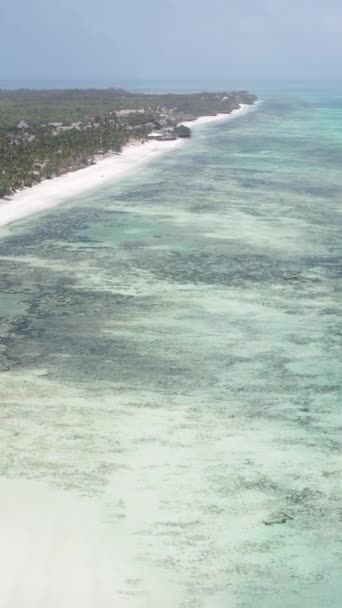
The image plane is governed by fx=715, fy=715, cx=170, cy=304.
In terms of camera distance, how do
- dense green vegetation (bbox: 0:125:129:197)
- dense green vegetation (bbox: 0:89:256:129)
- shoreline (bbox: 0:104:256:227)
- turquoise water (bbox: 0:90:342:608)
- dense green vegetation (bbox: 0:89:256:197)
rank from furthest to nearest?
dense green vegetation (bbox: 0:89:256:129) → dense green vegetation (bbox: 0:89:256:197) → dense green vegetation (bbox: 0:125:129:197) → shoreline (bbox: 0:104:256:227) → turquoise water (bbox: 0:90:342:608)

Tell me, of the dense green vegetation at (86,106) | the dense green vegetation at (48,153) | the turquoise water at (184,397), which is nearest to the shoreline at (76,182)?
the dense green vegetation at (48,153)

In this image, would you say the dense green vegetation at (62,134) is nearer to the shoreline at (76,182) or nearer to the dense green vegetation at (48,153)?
the dense green vegetation at (48,153)

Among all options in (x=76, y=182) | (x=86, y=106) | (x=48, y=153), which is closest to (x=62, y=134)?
(x=48, y=153)

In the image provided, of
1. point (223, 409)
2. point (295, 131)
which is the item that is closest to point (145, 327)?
point (223, 409)

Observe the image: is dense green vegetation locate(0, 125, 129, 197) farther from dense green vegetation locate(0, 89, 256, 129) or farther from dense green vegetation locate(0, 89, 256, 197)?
dense green vegetation locate(0, 89, 256, 129)

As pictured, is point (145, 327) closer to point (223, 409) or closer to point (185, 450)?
point (223, 409)

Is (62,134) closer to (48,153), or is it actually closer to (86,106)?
(48,153)

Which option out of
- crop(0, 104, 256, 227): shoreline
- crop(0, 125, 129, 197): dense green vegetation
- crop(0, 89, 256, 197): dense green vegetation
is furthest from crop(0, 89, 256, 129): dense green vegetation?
crop(0, 104, 256, 227): shoreline
